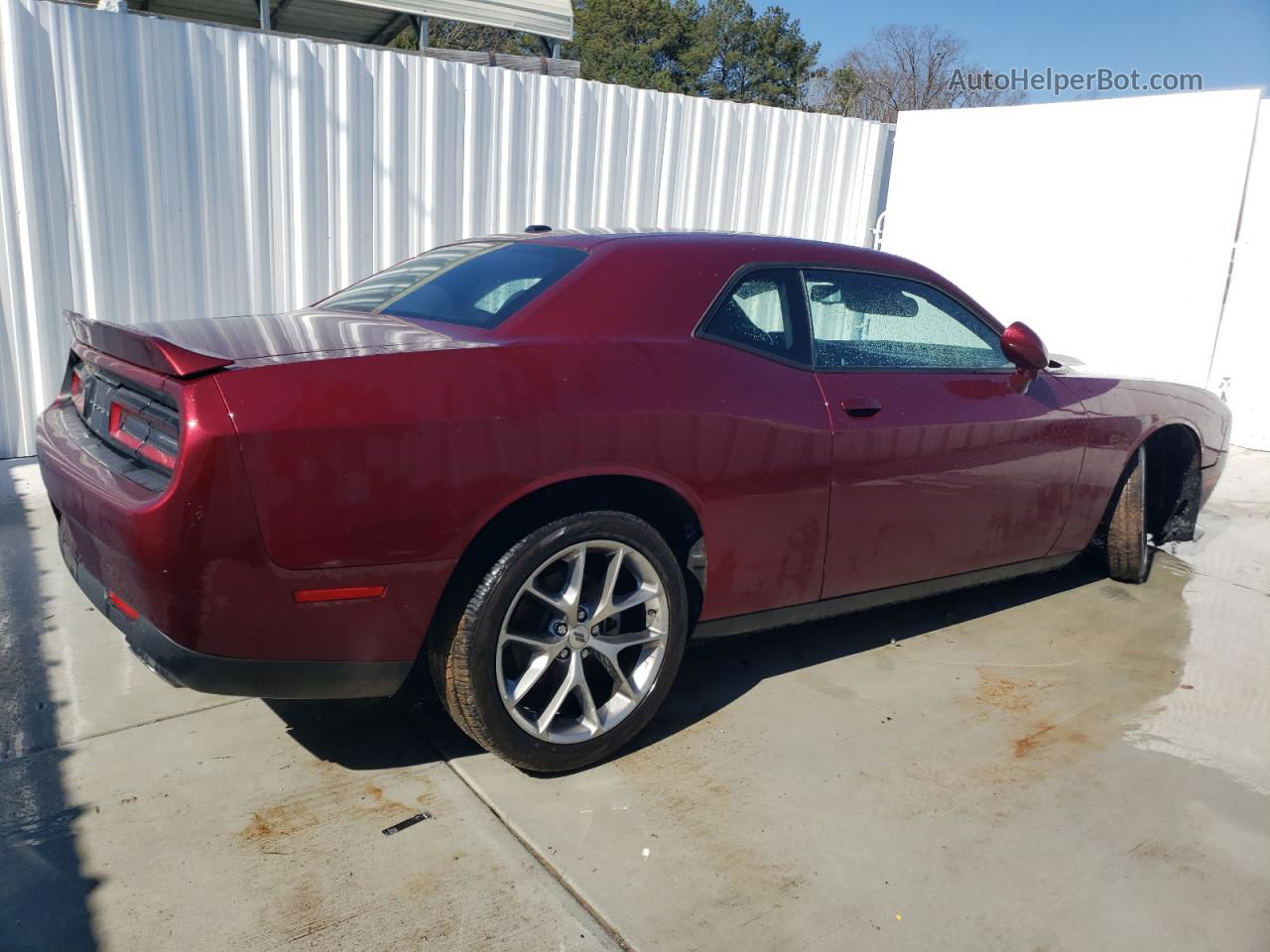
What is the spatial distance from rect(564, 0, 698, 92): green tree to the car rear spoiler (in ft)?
101

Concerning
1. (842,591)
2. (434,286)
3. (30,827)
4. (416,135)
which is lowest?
(30,827)

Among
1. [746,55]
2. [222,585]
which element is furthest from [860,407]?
[746,55]

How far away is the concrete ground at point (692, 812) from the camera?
7.91 ft

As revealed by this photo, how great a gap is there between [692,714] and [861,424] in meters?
1.15

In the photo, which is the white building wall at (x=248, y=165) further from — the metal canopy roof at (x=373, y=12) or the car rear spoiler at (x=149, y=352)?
the metal canopy roof at (x=373, y=12)

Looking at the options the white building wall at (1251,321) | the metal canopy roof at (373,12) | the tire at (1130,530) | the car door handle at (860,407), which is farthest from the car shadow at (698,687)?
the metal canopy roof at (373,12)

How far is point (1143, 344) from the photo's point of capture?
8.59 meters

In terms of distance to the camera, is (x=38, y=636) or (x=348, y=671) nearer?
(x=348, y=671)

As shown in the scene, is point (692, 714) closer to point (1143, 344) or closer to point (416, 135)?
point (416, 135)

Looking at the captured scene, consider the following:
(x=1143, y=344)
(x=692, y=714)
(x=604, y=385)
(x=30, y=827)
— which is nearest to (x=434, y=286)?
(x=604, y=385)

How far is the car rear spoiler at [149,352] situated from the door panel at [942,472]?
196 centimetres

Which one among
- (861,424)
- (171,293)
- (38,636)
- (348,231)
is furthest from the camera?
(348,231)

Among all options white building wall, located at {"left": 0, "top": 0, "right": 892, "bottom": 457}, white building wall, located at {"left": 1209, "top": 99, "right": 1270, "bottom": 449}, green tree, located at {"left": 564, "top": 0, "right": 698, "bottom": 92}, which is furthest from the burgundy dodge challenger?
green tree, located at {"left": 564, "top": 0, "right": 698, "bottom": 92}

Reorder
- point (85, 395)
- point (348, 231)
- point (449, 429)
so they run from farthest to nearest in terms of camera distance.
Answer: point (348, 231) < point (85, 395) < point (449, 429)
